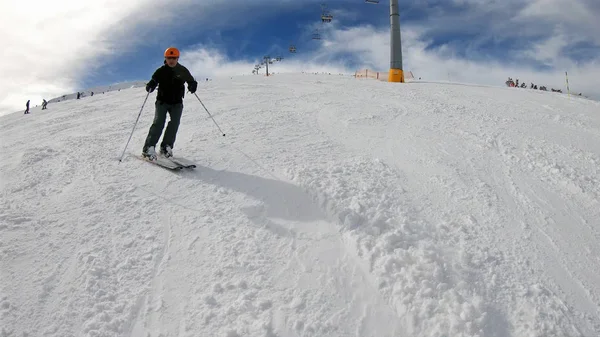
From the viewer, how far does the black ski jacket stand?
255 inches

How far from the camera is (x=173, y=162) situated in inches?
243

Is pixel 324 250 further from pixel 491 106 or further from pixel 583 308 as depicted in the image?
pixel 491 106

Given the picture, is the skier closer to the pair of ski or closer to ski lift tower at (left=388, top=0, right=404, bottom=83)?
the pair of ski

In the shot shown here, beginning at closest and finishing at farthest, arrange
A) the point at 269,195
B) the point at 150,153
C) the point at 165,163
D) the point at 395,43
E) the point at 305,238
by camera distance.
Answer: the point at 305,238, the point at 269,195, the point at 165,163, the point at 150,153, the point at 395,43

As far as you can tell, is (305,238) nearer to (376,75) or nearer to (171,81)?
(171,81)

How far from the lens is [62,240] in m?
4.07

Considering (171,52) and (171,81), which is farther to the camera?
(171,81)

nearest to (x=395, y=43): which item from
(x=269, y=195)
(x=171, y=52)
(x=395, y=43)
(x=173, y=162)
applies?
(x=395, y=43)

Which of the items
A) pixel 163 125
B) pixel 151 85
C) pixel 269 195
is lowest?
pixel 269 195

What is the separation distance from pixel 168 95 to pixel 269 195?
2.91m

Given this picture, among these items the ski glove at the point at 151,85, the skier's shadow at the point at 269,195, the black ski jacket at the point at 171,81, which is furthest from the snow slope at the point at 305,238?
the ski glove at the point at 151,85

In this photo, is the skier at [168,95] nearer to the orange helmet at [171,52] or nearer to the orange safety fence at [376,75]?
the orange helmet at [171,52]

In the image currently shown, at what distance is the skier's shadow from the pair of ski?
155 millimetres

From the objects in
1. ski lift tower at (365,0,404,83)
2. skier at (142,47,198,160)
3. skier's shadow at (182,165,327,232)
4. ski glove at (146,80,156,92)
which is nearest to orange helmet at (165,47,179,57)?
skier at (142,47,198,160)
